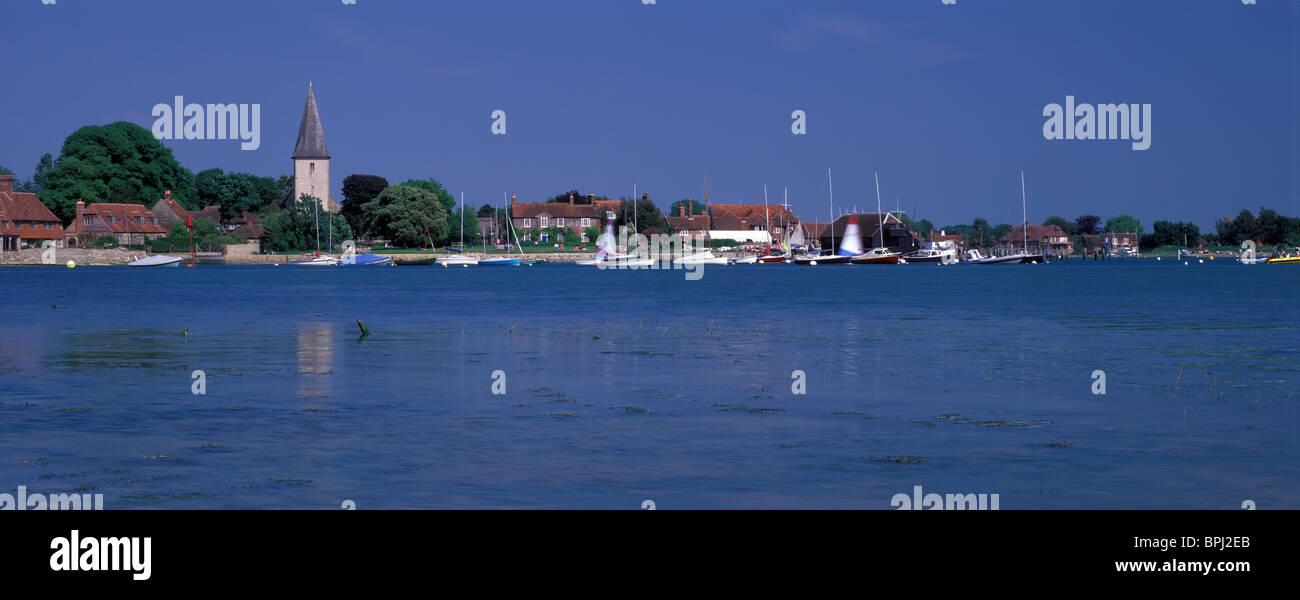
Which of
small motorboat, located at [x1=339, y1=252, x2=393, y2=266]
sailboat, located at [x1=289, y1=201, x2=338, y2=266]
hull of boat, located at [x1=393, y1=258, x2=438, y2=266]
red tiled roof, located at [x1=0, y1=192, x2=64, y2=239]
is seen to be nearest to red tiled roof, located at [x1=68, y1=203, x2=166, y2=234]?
red tiled roof, located at [x1=0, y1=192, x2=64, y2=239]

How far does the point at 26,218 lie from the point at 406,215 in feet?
158

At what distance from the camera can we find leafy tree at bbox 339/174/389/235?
186125 millimetres

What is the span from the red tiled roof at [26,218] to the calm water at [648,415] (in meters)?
117

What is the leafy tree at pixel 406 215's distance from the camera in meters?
173

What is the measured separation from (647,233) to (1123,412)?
171752 mm

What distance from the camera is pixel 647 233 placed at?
634ft

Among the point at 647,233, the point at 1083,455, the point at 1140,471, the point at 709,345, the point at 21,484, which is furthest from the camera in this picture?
the point at 647,233

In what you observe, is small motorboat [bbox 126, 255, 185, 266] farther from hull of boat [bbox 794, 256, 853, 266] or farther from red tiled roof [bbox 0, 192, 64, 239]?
hull of boat [bbox 794, 256, 853, 266]

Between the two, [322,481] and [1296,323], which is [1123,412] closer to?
[322,481]

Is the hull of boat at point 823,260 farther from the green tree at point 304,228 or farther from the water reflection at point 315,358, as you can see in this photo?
the water reflection at point 315,358

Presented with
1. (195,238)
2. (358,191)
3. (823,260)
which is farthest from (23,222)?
(823,260)

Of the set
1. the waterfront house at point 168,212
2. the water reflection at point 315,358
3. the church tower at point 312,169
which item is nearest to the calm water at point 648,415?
the water reflection at point 315,358

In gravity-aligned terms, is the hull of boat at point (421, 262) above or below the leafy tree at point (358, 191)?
below
